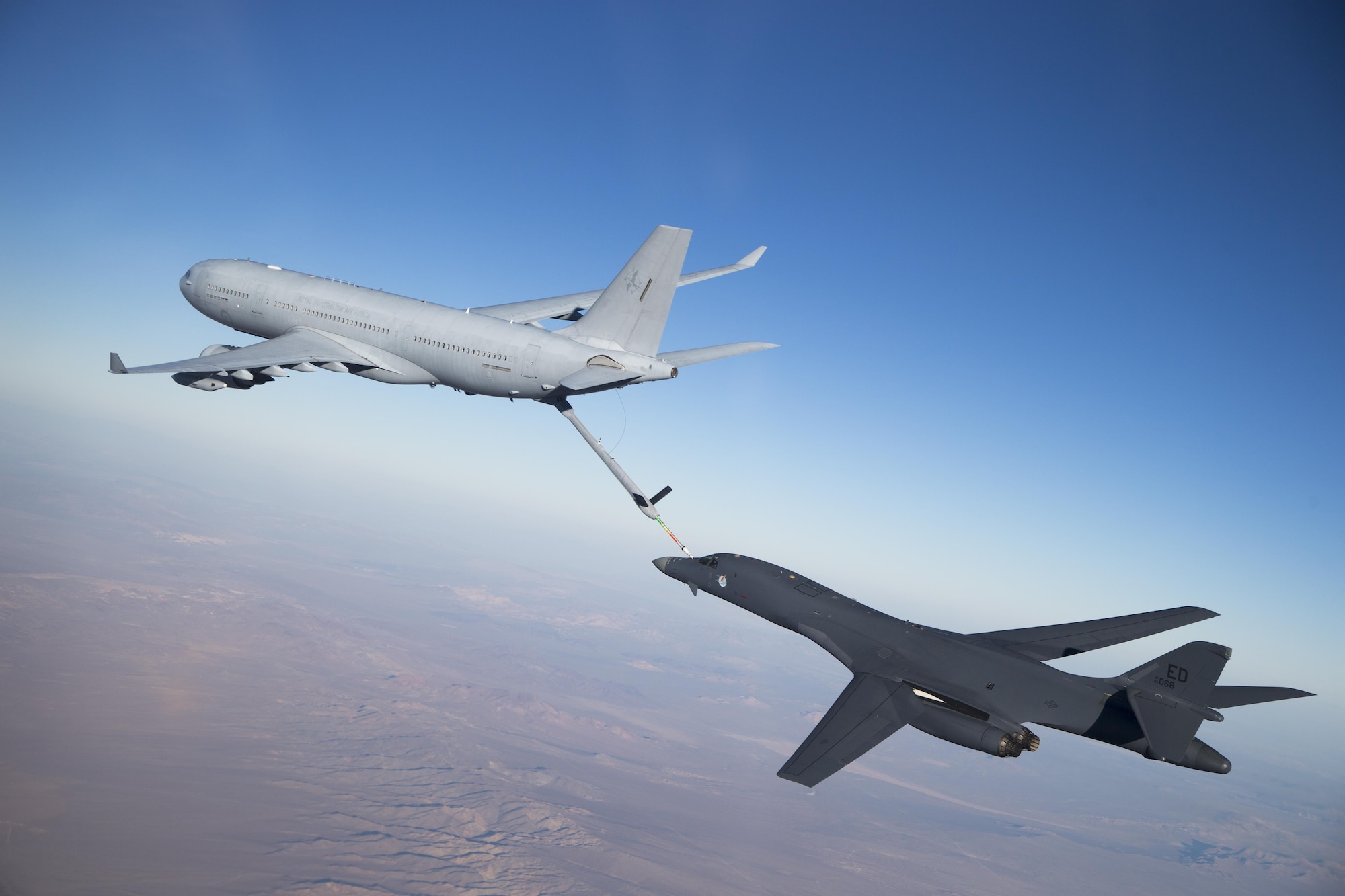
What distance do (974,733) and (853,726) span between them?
3167mm

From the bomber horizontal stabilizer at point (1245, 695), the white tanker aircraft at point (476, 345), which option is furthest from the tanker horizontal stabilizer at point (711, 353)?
the bomber horizontal stabilizer at point (1245, 695)

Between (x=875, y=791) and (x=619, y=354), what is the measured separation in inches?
8606

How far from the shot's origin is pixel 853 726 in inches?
703

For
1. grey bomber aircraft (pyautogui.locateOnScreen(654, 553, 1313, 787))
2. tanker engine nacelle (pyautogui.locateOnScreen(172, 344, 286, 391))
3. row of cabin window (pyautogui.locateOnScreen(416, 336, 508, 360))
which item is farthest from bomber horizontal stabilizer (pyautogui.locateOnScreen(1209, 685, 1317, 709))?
tanker engine nacelle (pyautogui.locateOnScreen(172, 344, 286, 391))

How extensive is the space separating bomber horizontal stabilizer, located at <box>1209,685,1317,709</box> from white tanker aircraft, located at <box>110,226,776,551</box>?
17.1 meters

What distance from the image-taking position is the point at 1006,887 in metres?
139

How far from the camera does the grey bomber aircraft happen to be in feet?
54.9

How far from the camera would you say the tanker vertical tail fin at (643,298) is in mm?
21328

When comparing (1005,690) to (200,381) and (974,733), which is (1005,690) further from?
(200,381)

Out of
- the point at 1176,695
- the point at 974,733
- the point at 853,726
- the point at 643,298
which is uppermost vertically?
the point at 643,298

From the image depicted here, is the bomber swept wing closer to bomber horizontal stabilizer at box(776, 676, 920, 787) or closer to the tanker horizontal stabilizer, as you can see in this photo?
the tanker horizontal stabilizer

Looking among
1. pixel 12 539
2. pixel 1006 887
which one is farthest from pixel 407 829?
pixel 12 539

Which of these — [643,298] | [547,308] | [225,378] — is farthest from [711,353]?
[225,378]

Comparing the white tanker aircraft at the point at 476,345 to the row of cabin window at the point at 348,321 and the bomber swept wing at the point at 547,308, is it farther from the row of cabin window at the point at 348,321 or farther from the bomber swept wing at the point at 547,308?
the bomber swept wing at the point at 547,308
